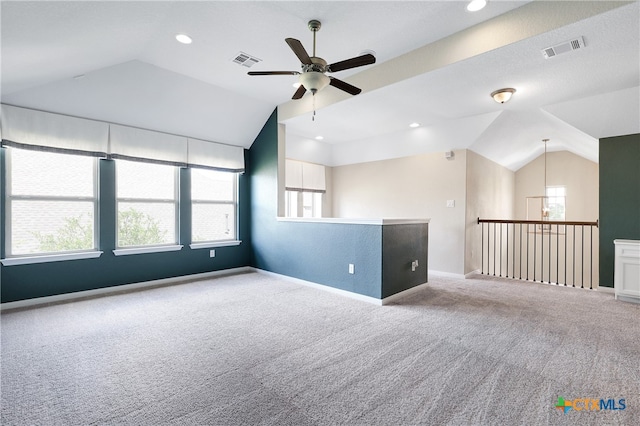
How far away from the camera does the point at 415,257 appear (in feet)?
14.4

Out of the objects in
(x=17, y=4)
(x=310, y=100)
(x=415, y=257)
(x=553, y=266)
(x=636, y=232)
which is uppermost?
(x=310, y=100)

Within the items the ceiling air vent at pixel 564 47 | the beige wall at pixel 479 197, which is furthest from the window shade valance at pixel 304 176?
the ceiling air vent at pixel 564 47

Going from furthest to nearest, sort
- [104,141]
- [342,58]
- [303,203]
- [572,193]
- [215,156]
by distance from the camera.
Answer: [572,193]
[303,203]
[215,156]
[104,141]
[342,58]

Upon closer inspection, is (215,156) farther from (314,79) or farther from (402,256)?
(402,256)

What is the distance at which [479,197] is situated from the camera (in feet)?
19.1

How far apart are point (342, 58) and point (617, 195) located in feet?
14.3

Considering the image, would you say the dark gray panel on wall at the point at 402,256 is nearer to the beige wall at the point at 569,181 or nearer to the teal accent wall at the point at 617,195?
the teal accent wall at the point at 617,195

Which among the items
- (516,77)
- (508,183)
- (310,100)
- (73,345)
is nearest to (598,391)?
(516,77)

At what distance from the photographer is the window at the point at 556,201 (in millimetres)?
7707

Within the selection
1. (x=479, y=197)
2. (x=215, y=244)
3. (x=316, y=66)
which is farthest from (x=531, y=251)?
(x=316, y=66)

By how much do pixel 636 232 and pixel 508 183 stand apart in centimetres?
362

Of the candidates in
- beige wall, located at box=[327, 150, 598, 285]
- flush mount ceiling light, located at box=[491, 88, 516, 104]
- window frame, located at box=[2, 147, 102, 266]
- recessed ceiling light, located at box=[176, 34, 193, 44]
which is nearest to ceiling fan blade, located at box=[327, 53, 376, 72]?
recessed ceiling light, located at box=[176, 34, 193, 44]

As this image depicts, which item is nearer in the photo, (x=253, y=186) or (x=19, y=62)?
(x=19, y=62)

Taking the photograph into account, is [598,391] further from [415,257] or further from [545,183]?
[545,183]
